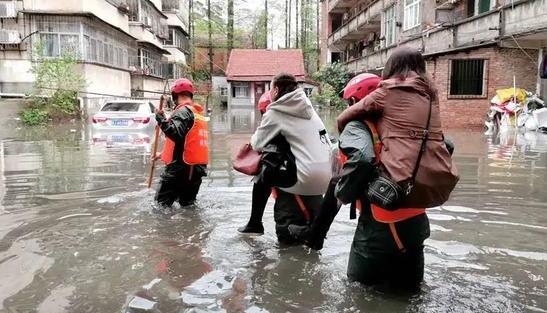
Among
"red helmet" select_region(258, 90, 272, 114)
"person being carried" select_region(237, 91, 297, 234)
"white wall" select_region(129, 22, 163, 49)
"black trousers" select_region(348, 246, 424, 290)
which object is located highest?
"white wall" select_region(129, 22, 163, 49)

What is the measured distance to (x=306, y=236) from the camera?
429cm

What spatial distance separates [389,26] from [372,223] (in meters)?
31.4

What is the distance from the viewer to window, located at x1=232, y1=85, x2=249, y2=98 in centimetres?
4797

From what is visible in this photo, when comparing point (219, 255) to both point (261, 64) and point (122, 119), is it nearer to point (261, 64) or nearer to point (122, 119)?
point (122, 119)

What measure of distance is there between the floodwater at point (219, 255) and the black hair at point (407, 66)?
4.95 feet

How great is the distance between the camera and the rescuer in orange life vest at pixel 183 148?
612cm

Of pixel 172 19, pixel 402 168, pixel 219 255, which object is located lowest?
pixel 219 255

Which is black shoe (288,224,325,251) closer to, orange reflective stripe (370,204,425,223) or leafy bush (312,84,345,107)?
orange reflective stripe (370,204,425,223)

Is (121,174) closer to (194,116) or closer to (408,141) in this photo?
(194,116)

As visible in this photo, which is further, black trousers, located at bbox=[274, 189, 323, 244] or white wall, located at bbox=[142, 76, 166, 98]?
white wall, located at bbox=[142, 76, 166, 98]

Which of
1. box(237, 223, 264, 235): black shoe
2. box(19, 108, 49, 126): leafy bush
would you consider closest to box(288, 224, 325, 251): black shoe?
box(237, 223, 264, 235): black shoe

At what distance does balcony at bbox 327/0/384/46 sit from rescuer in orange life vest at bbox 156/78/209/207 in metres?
30.2

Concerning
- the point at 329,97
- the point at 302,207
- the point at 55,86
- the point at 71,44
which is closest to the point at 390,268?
the point at 302,207

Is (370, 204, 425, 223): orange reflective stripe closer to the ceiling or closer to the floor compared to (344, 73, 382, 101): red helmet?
closer to the floor
